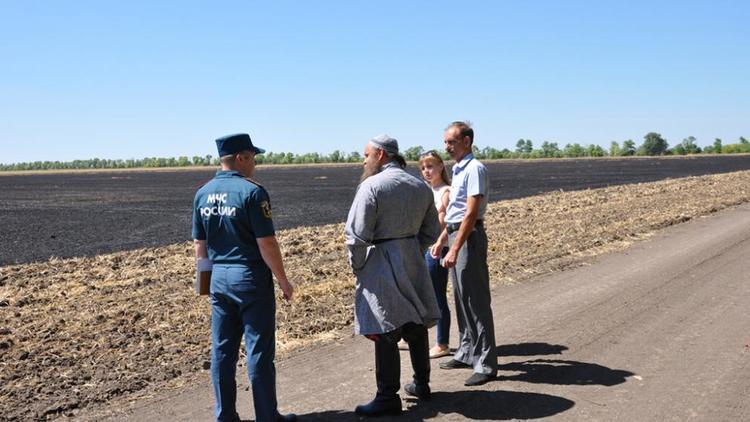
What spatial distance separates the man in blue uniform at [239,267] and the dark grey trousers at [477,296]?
62.5 inches

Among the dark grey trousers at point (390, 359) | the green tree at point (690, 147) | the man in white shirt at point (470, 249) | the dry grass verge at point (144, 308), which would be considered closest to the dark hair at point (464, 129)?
the man in white shirt at point (470, 249)

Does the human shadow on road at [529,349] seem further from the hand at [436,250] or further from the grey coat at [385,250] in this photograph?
the grey coat at [385,250]

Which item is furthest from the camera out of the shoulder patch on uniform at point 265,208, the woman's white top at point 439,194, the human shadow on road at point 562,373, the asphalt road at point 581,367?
the woman's white top at point 439,194

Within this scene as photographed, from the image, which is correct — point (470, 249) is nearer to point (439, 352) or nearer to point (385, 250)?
point (385, 250)

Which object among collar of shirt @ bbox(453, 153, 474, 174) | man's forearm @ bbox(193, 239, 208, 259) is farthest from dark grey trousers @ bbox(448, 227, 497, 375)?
man's forearm @ bbox(193, 239, 208, 259)

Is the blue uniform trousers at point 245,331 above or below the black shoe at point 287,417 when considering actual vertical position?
above

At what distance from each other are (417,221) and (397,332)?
0.78 meters

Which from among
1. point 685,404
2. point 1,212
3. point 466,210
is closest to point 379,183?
point 466,210

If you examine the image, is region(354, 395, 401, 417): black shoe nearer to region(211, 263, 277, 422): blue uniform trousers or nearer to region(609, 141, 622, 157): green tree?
region(211, 263, 277, 422): blue uniform trousers

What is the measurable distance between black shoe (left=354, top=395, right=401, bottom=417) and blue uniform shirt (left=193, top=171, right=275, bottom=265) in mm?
1301

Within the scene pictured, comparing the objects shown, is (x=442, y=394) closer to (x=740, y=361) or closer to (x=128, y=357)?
(x=740, y=361)

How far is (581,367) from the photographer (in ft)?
20.3

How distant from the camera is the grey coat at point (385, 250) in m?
4.99

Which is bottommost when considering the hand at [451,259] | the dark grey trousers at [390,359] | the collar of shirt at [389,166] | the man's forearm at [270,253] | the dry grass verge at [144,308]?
the dry grass verge at [144,308]
